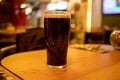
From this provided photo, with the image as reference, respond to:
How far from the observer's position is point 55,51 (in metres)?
0.61

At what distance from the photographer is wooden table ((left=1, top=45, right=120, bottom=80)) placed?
51 centimetres

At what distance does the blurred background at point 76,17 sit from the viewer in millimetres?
2570

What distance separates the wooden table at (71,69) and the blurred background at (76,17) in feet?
5.75

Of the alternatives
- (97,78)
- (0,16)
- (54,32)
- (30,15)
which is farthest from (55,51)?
(30,15)

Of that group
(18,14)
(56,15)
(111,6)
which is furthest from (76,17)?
(56,15)

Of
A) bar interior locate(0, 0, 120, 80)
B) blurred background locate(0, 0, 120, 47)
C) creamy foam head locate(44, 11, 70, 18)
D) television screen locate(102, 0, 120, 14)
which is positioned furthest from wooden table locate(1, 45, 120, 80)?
television screen locate(102, 0, 120, 14)

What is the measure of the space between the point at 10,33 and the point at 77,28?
115cm

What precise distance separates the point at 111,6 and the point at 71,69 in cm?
223

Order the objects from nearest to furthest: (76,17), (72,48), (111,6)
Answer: (72,48), (111,6), (76,17)

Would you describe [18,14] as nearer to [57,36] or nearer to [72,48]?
[72,48]

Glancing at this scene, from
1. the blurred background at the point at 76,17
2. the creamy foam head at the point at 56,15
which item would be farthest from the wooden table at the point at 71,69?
the blurred background at the point at 76,17

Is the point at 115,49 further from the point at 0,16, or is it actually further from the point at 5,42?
the point at 0,16

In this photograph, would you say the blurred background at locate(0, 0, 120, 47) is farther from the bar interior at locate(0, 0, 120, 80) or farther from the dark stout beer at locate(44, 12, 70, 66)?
the dark stout beer at locate(44, 12, 70, 66)

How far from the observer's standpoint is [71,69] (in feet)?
1.91
